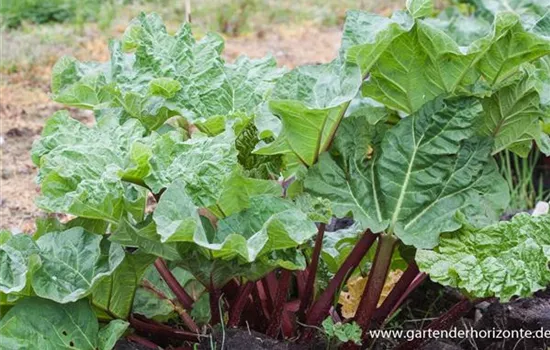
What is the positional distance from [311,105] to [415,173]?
32cm

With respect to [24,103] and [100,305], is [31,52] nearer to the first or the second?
[24,103]

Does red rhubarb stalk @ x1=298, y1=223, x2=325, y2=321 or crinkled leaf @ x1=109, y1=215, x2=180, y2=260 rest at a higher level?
crinkled leaf @ x1=109, y1=215, x2=180, y2=260

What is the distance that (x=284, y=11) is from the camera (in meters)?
6.23

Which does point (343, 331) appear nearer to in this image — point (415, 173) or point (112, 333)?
point (415, 173)

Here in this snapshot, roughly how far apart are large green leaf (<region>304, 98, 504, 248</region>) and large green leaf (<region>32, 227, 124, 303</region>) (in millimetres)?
501

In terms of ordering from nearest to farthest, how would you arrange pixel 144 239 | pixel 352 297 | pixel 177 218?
pixel 177 218 < pixel 144 239 < pixel 352 297

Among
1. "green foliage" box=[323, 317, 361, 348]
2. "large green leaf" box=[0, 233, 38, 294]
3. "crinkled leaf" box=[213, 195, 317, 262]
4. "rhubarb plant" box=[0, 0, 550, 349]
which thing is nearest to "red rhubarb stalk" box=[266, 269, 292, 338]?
"rhubarb plant" box=[0, 0, 550, 349]

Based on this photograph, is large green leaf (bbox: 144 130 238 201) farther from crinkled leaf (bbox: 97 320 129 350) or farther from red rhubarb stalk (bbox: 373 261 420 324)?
red rhubarb stalk (bbox: 373 261 420 324)

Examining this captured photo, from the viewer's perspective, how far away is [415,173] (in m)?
2.00

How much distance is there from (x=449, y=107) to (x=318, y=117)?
0.34 meters

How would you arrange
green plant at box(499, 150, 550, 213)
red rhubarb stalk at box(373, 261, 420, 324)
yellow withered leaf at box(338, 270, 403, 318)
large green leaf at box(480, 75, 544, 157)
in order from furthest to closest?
green plant at box(499, 150, 550, 213) < yellow withered leaf at box(338, 270, 403, 318) < red rhubarb stalk at box(373, 261, 420, 324) < large green leaf at box(480, 75, 544, 157)

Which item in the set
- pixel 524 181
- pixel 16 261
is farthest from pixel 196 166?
pixel 524 181

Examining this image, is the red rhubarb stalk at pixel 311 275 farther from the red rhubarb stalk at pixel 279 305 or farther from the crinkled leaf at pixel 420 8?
the crinkled leaf at pixel 420 8

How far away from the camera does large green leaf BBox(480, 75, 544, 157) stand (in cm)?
193
